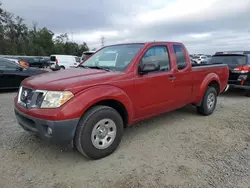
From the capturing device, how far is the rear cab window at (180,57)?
4.38 meters

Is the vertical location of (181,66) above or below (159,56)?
below

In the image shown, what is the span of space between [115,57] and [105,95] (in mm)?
1114

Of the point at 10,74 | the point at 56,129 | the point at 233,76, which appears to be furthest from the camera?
the point at 10,74

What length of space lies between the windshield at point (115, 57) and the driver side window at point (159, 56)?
0.20m

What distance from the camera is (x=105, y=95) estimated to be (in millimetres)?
3014

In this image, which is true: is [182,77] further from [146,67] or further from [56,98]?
[56,98]

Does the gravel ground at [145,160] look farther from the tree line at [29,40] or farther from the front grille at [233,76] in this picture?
the tree line at [29,40]

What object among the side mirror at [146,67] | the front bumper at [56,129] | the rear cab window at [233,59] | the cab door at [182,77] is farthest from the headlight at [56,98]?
the rear cab window at [233,59]

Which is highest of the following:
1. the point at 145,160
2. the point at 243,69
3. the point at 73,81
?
the point at 73,81

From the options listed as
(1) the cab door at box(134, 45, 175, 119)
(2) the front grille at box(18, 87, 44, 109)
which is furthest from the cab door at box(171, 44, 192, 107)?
(2) the front grille at box(18, 87, 44, 109)

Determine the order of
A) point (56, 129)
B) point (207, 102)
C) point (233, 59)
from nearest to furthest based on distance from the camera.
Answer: point (56, 129) → point (207, 102) → point (233, 59)

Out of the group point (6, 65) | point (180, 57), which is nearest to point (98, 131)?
point (180, 57)

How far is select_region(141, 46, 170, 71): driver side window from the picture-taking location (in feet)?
12.3

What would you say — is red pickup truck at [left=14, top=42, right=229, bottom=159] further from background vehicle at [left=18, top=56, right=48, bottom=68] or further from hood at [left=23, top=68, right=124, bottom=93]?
background vehicle at [left=18, top=56, right=48, bottom=68]
